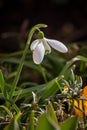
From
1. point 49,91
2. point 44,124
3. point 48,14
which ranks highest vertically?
point 48,14

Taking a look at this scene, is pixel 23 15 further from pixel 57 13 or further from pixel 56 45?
pixel 56 45

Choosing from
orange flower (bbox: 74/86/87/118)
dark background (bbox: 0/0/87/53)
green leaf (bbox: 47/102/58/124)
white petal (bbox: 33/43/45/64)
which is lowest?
green leaf (bbox: 47/102/58/124)

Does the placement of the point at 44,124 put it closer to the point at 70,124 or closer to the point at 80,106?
the point at 70,124

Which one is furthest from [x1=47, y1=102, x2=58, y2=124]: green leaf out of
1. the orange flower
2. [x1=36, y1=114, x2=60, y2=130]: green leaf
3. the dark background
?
the dark background

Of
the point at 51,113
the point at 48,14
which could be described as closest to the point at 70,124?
the point at 51,113

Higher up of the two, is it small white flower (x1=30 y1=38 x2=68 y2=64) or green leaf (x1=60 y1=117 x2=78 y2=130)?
small white flower (x1=30 y1=38 x2=68 y2=64)

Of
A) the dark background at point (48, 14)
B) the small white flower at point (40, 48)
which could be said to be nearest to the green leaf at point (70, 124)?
the small white flower at point (40, 48)

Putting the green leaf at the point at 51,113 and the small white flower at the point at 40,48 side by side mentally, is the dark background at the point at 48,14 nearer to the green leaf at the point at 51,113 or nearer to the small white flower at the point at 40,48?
the small white flower at the point at 40,48

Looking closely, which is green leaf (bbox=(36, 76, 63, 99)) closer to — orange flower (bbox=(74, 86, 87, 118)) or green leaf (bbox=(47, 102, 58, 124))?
orange flower (bbox=(74, 86, 87, 118))
